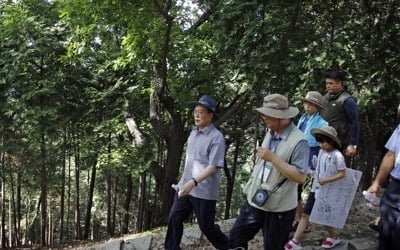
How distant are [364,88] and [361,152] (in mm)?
4669

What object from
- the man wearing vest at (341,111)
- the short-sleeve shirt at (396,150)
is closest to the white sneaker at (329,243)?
the man wearing vest at (341,111)

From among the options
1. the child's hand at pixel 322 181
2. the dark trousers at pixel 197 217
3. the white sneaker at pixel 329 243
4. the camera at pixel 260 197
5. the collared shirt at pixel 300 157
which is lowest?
the white sneaker at pixel 329 243

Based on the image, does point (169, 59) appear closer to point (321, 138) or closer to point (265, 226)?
point (321, 138)

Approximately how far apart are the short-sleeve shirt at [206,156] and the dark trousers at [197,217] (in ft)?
0.29

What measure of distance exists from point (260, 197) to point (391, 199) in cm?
90

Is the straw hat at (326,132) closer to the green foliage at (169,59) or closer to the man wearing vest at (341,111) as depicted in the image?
the man wearing vest at (341,111)

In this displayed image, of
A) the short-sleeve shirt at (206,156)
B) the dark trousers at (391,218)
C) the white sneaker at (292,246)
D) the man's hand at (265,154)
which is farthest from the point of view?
the white sneaker at (292,246)

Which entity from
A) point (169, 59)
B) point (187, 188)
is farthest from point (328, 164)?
point (169, 59)

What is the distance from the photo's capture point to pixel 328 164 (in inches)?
165

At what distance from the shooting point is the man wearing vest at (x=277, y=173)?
3126 millimetres

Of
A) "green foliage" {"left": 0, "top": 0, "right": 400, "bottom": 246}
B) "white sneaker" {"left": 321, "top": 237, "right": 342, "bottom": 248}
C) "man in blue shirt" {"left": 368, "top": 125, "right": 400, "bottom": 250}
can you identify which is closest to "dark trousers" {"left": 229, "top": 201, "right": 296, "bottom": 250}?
"man in blue shirt" {"left": 368, "top": 125, "right": 400, "bottom": 250}

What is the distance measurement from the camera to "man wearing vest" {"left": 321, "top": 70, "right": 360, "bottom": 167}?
1683mm

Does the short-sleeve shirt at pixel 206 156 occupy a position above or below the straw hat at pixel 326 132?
below

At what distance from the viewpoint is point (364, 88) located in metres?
7.31
